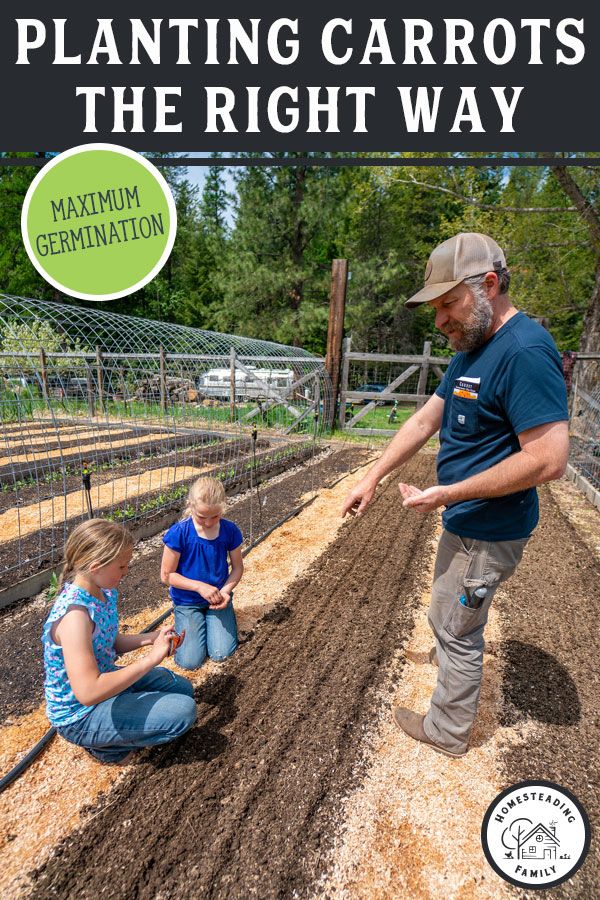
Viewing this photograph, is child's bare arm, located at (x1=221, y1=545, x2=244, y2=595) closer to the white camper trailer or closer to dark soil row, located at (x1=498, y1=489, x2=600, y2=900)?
dark soil row, located at (x1=498, y1=489, x2=600, y2=900)

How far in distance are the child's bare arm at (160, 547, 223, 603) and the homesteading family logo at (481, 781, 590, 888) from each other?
4.79 ft

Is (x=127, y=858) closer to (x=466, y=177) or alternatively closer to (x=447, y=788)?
(x=447, y=788)

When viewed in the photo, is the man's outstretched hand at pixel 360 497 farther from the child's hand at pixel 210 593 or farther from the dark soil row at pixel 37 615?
the dark soil row at pixel 37 615

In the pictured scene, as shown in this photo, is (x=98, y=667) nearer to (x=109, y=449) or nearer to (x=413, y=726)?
(x=413, y=726)

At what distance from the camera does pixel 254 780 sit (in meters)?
1.86

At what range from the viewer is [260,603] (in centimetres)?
323

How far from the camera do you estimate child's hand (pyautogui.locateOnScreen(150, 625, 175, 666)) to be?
1.71 m

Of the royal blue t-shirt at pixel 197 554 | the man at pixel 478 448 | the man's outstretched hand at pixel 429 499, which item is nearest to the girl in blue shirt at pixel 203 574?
the royal blue t-shirt at pixel 197 554

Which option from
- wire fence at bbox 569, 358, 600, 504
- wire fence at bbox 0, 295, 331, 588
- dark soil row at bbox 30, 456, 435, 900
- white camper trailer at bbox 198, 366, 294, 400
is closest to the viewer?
dark soil row at bbox 30, 456, 435, 900

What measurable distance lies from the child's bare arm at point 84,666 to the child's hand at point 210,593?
2.44 feet

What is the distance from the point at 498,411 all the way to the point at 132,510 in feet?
13.0

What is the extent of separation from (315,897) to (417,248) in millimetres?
22373

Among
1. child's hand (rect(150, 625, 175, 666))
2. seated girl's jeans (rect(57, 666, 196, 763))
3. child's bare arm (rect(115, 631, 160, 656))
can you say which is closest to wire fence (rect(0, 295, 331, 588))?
child's bare arm (rect(115, 631, 160, 656))

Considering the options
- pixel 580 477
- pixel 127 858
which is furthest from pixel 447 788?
pixel 580 477
